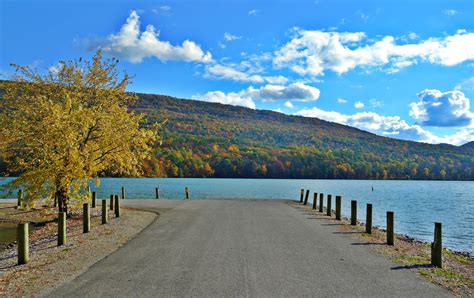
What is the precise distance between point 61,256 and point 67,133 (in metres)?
7.79

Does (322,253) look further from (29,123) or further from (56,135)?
(29,123)

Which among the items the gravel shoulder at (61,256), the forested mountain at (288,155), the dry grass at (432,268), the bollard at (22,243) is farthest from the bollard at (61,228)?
the forested mountain at (288,155)

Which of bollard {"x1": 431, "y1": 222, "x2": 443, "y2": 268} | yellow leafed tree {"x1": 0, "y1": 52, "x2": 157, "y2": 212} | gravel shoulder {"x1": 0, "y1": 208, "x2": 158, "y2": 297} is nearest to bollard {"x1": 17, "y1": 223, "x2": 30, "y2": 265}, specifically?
gravel shoulder {"x1": 0, "y1": 208, "x2": 158, "y2": 297}

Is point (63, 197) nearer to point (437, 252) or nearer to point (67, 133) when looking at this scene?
point (67, 133)

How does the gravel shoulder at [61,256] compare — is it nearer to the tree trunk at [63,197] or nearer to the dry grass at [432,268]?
the tree trunk at [63,197]

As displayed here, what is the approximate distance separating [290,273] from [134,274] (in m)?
3.41

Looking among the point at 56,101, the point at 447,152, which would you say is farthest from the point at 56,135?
the point at 447,152

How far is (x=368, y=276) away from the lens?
895 cm

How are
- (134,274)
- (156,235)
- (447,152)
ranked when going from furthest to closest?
1. (447,152)
2. (156,235)
3. (134,274)

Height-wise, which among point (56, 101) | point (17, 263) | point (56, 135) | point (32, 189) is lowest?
point (17, 263)

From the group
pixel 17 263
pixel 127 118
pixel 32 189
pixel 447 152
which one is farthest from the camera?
pixel 447 152

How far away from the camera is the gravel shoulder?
841 centimetres

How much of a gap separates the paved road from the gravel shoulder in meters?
0.45

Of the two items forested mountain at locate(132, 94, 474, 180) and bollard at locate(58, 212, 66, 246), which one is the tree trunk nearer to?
bollard at locate(58, 212, 66, 246)
